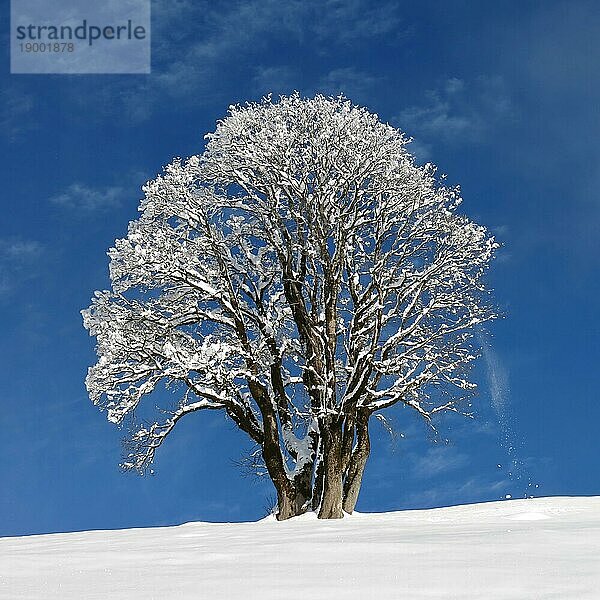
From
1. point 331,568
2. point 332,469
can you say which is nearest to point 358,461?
point 332,469

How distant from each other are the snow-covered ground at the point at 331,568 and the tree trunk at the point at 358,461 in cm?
997

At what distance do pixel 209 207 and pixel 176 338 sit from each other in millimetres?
3309

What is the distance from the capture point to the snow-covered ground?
3.99 m

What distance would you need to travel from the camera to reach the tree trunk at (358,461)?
55.0 feet

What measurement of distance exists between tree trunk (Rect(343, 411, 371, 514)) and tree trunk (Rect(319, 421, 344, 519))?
2.25 ft

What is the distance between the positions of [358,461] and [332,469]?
103 centimetres

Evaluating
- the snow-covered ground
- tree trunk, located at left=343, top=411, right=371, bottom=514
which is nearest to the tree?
tree trunk, located at left=343, top=411, right=371, bottom=514

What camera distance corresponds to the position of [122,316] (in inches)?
680

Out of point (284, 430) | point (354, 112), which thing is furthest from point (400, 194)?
point (284, 430)

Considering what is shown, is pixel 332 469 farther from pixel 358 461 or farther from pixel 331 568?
pixel 331 568

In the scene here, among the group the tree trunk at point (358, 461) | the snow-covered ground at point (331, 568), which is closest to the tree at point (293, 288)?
the tree trunk at point (358, 461)

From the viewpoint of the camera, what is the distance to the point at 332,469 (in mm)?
16172

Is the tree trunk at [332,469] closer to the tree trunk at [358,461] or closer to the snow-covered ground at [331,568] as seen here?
the tree trunk at [358,461]

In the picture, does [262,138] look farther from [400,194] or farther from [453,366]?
[453,366]
